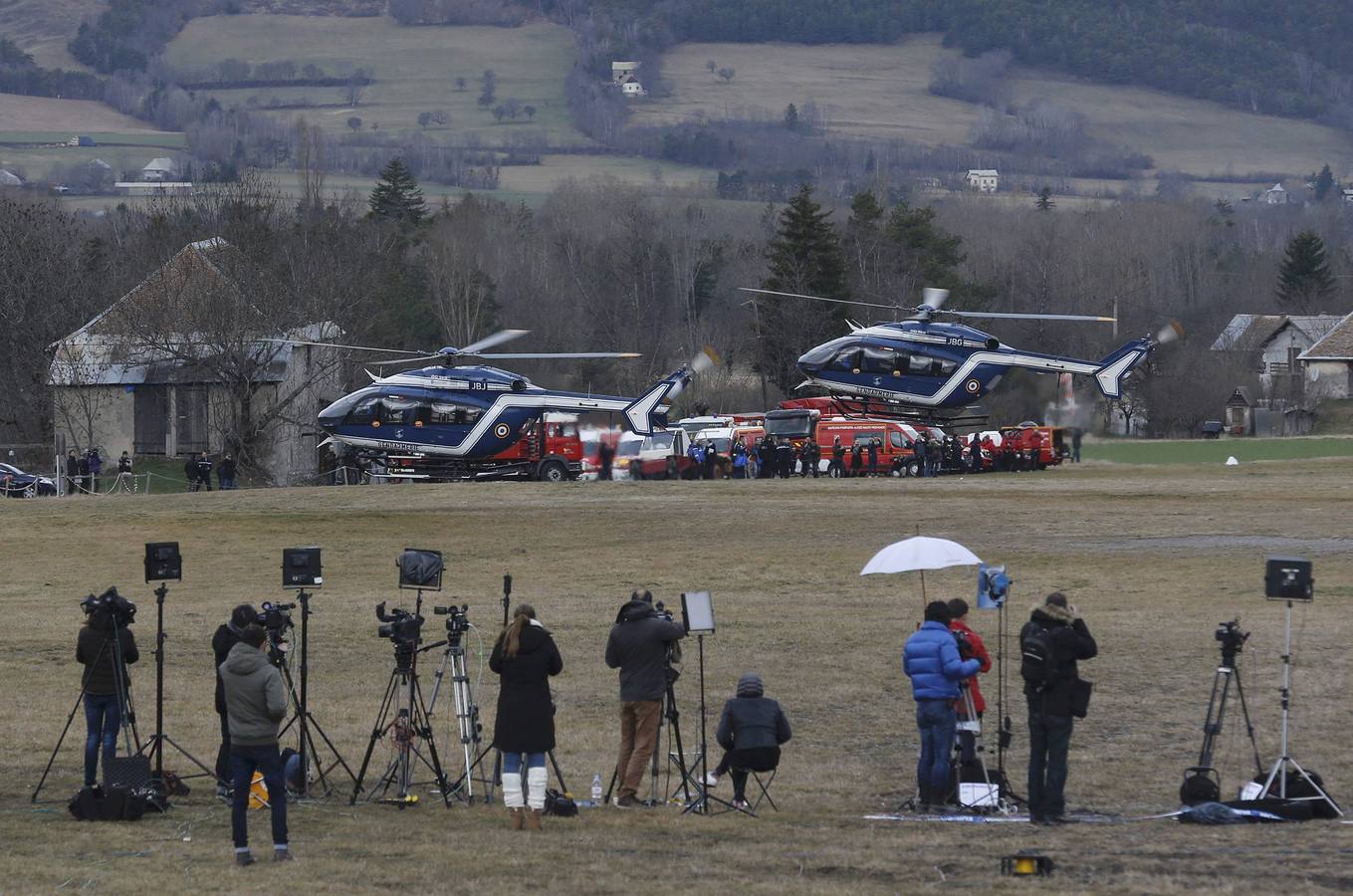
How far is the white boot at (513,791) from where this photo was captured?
47.6ft

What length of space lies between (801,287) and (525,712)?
222 ft

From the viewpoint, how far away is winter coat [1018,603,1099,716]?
1447cm

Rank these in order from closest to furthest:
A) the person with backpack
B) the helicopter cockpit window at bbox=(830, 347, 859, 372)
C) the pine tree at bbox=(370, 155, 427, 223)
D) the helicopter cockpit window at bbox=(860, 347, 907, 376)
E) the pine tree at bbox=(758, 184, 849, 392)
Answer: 1. the person with backpack
2. the helicopter cockpit window at bbox=(860, 347, 907, 376)
3. the helicopter cockpit window at bbox=(830, 347, 859, 372)
4. the pine tree at bbox=(758, 184, 849, 392)
5. the pine tree at bbox=(370, 155, 427, 223)

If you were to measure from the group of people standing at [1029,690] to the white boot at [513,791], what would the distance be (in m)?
3.23

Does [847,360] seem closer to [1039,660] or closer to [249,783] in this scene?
[1039,660]

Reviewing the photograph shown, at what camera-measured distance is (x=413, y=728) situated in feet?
51.1

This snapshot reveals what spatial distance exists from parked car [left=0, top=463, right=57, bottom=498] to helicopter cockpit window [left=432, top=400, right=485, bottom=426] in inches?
551

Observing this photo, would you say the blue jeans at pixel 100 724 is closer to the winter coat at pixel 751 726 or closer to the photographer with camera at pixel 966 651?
the winter coat at pixel 751 726

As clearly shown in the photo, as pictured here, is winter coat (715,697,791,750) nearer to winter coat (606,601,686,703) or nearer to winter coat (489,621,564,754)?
winter coat (606,601,686,703)

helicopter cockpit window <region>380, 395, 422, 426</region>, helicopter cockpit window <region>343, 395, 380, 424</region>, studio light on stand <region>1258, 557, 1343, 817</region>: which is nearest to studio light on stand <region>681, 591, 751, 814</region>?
studio light on stand <region>1258, 557, 1343, 817</region>

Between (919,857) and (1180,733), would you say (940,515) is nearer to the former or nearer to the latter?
(1180,733)

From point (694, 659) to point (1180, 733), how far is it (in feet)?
22.4

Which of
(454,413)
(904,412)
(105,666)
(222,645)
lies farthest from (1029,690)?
(454,413)

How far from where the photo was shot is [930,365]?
1829 inches
